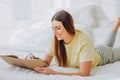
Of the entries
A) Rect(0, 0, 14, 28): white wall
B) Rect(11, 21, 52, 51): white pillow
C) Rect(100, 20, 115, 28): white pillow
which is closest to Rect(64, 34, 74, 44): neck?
Rect(11, 21, 52, 51): white pillow

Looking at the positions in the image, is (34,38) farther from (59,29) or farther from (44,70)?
(44,70)

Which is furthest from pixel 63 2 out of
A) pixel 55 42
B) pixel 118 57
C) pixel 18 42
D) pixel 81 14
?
pixel 55 42

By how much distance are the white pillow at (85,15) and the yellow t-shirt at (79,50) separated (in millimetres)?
1136

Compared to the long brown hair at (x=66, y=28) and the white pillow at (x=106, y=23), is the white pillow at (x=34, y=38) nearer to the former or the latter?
the white pillow at (x=106, y=23)

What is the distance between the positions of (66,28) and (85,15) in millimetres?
1283

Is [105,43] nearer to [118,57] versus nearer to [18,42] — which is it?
[118,57]

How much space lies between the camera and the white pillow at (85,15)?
9.43 ft

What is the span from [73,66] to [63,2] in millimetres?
1550

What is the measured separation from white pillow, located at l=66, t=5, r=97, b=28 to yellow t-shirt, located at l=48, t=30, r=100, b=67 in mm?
1136

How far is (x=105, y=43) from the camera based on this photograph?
2.49 meters

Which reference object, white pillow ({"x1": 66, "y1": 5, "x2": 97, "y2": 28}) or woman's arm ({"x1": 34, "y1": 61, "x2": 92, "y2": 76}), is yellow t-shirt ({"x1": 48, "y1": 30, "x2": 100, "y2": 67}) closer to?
woman's arm ({"x1": 34, "y1": 61, "x2": 92, "y2": 76})

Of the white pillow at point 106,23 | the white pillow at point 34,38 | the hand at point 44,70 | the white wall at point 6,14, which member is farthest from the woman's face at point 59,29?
the white wall at point 6,14

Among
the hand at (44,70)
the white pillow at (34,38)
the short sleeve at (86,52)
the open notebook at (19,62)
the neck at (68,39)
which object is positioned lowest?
the white pillow at (34,38)

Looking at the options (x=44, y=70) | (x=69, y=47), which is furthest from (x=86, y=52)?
(x=44, y=70)
